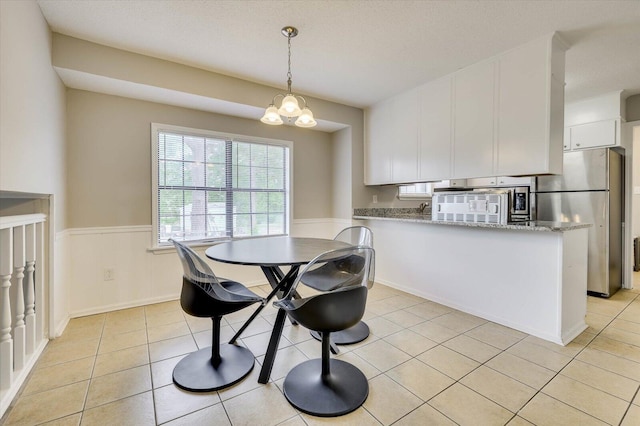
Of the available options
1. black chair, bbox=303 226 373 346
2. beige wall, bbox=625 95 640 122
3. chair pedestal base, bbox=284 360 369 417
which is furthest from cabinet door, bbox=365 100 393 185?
beige wall, bbox=625 95 640 122

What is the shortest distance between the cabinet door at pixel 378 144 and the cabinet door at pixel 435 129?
51cm

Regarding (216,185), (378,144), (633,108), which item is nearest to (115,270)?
(216,185)

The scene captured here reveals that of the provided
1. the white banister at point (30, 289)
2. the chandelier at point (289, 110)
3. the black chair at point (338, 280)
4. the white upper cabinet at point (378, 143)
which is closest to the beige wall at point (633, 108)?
the white upper cabinet at point (378, 143)

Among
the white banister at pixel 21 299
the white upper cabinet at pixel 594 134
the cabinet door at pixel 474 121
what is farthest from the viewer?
the white upper cabinet at pixel 594 134

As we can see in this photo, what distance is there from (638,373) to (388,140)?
3.08 m

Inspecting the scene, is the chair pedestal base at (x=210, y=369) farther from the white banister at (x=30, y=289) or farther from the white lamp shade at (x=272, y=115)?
the white lamp shade at (x=272, y=115)

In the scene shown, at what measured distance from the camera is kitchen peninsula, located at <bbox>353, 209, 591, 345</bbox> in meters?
2.40

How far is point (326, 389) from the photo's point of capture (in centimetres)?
174

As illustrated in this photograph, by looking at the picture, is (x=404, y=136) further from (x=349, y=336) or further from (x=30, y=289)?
(x=30, y=289)

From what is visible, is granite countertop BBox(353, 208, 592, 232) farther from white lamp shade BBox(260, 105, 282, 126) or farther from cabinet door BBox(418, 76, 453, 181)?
white lamp shade BBox(260, 105, 282, 126)

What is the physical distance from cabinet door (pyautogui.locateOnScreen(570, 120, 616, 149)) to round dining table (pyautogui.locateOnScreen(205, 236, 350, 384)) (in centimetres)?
364

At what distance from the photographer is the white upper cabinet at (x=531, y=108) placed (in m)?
2.46

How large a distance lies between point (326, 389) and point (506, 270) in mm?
1984

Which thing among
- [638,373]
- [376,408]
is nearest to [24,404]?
[376,408]
